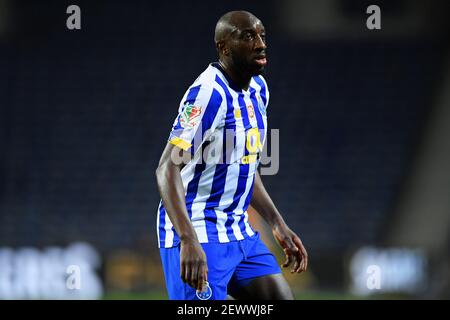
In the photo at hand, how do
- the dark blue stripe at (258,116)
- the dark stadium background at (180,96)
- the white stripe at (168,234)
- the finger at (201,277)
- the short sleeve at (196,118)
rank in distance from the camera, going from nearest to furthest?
the finger at (201,277) → the short sleeve at (196,118) → the white stripe at (168,234) → the dark blue stripe at (258,116) → the dark stadium background at (180,96)

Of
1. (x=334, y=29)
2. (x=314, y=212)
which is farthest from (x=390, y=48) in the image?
(x=314, y=212)

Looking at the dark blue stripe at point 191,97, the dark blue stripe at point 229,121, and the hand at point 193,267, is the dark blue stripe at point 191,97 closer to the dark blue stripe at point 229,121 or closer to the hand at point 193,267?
the dark blue stripe at point 229,121

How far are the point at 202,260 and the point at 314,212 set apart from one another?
992 cm

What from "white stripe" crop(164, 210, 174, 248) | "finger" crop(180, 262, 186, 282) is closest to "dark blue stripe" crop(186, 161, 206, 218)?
"white stripe" crop(164, 210, 174, 248)

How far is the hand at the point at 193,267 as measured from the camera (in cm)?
376

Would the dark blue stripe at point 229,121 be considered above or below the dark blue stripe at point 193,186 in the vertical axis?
above

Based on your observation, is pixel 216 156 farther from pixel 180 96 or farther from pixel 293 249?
pixel 180 96

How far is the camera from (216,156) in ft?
13.7

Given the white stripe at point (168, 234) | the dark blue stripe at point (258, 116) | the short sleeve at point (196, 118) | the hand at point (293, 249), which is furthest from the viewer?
the hand at point (293, 249)

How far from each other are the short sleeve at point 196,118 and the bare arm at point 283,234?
1.91 feet

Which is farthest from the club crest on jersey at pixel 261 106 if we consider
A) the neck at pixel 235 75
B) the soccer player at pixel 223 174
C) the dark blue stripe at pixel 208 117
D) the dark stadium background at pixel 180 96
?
the dark stadium background at pixel 180 96

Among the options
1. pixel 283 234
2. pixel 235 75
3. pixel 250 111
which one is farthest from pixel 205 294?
pixel 235 75

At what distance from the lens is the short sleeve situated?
13.1 ft
